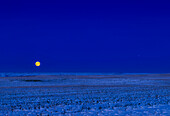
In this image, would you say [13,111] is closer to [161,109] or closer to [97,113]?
[97,113]

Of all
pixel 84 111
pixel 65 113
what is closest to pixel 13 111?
pixel 65 113

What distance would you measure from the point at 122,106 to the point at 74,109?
9.25 feet

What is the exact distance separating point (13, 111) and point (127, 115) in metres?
5.59

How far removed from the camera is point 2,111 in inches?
468

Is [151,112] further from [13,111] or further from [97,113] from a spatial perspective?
[13,111]

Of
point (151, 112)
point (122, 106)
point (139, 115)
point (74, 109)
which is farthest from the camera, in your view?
point (122, 106)

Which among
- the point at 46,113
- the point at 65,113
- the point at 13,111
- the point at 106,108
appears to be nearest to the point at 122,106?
the point at 106,108

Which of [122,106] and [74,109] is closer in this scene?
[74,109]

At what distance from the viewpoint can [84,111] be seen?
12.0 meters

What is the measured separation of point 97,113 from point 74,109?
154 centimetres

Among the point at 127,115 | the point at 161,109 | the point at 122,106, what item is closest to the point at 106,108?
the point at 122,106

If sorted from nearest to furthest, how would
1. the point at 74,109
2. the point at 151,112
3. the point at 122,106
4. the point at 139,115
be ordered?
the point at 139,115, the point at 151,112, the point at 74,109, the point at 122,106

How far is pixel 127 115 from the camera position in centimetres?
1105

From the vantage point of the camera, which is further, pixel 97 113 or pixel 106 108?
pixel 106 108
